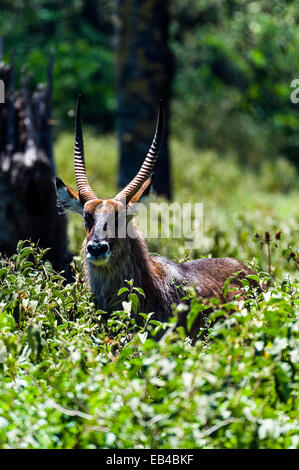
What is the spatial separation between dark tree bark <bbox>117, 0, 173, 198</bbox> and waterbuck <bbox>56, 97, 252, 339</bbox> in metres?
7.20

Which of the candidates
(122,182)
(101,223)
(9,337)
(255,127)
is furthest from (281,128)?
(9,337)

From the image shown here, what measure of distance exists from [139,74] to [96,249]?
28.7ft

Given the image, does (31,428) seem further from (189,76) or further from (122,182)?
(189,76)

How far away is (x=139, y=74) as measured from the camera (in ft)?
43.1

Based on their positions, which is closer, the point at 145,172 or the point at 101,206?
the point at 101,206

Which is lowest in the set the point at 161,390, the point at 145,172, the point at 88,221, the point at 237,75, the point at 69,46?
the point at 161,390

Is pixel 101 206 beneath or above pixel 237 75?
beneath

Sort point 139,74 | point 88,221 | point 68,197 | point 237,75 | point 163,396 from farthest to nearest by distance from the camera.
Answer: point 237,75 < point 139,74 < point 68,197 < point 88,221 < point 163,396

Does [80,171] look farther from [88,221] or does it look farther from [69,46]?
[69,46]

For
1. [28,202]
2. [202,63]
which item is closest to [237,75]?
[202,63]

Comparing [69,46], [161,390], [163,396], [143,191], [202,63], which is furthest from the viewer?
[202,63]

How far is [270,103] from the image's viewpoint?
81.6ft

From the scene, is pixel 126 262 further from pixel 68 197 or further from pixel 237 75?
pixel 237 75

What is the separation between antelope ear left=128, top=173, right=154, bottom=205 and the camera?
553 cm
